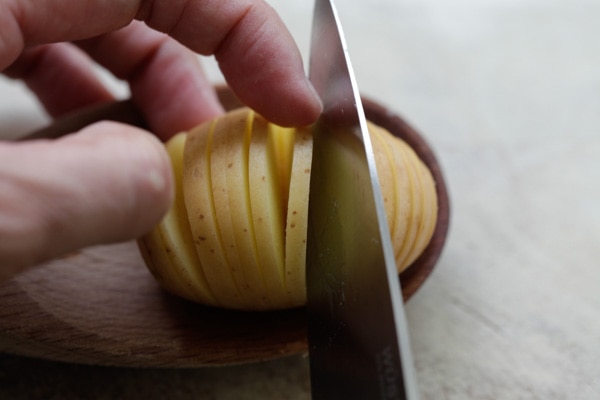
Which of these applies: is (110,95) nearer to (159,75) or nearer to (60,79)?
(60,79)

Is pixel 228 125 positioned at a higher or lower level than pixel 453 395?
higher

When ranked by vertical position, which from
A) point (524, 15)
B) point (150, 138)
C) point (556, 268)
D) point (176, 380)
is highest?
point (150, 138)

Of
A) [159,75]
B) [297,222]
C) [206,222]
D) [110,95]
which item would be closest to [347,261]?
[297,222]

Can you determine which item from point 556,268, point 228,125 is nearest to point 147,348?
point 228,125

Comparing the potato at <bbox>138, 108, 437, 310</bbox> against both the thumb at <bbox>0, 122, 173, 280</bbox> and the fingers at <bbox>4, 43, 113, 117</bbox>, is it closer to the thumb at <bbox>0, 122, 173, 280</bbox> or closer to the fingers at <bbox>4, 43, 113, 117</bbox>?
the thumb at <bbox>0, 122, 173, 280</bbox>

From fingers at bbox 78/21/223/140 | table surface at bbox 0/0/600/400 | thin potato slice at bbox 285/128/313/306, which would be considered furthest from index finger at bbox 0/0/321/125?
table surface at bbox 0/0/600/400

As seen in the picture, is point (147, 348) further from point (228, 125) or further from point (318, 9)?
point (318, 9)
